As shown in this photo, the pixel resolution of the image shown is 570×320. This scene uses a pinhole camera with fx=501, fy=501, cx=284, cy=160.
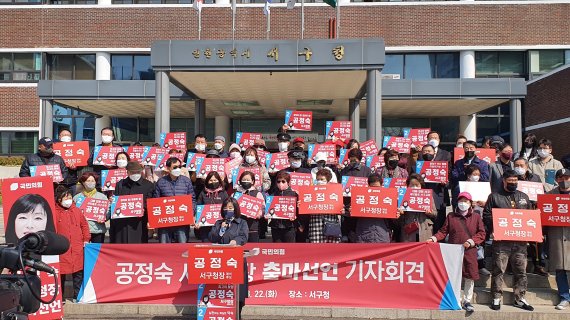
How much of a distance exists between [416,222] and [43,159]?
257 inches

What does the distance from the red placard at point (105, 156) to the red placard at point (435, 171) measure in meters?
5.77

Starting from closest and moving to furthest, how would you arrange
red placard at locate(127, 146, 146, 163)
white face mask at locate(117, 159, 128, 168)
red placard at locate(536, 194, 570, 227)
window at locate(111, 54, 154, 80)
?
red placard at locate(536, 194, 570, 227) → white face mask at locate(117, 159, 128, 168) → red placard at locate(127, 146, 146, 163) → window at locate(111, 54, 154, 80)

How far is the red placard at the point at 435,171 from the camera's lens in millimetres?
8922

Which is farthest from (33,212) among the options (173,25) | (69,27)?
(69,27)

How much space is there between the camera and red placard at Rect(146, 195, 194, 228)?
7.94 m

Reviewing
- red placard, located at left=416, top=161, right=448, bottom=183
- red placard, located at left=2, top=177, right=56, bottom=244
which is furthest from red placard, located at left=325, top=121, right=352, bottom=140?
red placard, located at left=2, top=177, right=56, bottom=244

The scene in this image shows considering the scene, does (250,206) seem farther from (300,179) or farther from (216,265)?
(216,265)

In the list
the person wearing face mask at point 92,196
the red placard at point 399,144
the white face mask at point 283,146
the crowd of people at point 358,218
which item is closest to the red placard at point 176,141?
the crowd of people at point 358,218

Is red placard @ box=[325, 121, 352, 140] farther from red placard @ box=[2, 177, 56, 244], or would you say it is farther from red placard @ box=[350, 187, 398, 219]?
red placard @ box=[2, 177, 56, 244]

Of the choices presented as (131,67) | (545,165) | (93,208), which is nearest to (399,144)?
(545,165)

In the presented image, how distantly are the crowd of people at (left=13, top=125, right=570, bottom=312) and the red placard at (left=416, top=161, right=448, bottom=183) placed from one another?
16 cm

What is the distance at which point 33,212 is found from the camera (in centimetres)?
575

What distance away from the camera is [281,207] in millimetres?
7977

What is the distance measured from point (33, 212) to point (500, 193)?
6666 millimetres
